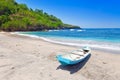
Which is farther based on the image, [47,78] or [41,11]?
[41,11]

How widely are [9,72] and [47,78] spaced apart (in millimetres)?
1655

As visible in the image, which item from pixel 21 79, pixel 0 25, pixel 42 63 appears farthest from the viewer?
pixel 0 25

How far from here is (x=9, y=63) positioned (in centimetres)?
880

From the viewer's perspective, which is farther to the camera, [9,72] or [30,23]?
[30,23]

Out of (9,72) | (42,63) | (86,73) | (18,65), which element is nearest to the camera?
(9,72)

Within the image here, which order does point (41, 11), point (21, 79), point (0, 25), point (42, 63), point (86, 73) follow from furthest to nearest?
1. point (41, 11)
2. point (0, 25)
3. point (42, 63)
4. point (86, 73)
5. point (21, 79)

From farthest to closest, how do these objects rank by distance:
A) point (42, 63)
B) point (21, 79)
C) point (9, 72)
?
point (42, 63)
point (9, 72)
point (21, 79)

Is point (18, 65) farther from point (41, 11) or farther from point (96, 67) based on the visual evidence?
point (41, 11)

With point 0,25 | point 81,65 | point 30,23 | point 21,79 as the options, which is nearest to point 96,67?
point 81,65

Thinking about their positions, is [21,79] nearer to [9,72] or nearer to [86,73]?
[9,72]

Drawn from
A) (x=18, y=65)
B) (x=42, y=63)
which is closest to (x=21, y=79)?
(x=18, y=65)

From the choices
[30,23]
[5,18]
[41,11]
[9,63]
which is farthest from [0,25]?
[9,63]

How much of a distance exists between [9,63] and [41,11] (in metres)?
121

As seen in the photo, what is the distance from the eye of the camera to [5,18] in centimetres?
7681
